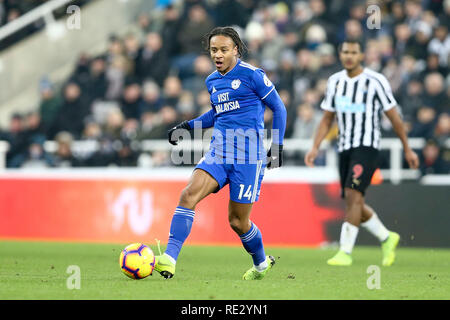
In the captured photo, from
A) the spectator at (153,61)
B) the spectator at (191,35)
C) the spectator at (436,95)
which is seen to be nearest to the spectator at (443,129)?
the spectator at (436,95)

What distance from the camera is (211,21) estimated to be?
1753 cm

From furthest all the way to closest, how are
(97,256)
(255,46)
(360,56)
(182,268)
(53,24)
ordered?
(53,24), (255,46), (97,256), (360,56), (182,268)

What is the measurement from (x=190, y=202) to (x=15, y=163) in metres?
9.48

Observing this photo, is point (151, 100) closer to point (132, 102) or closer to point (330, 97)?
point (132, 102)

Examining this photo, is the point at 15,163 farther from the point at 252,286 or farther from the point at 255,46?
the point at 252,286

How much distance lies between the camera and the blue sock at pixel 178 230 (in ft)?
24.8

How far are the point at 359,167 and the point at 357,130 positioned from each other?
39 cm

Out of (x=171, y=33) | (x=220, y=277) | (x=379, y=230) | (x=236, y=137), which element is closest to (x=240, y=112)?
(x=236, y=137)

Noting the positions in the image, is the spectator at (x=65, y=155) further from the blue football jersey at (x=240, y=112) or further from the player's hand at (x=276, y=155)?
the player's hand at (x=276, y=155)

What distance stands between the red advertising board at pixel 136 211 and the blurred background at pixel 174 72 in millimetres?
401

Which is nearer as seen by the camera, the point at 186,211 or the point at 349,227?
the point at 186,211

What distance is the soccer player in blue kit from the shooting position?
7.71 m

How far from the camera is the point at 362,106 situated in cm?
1010
